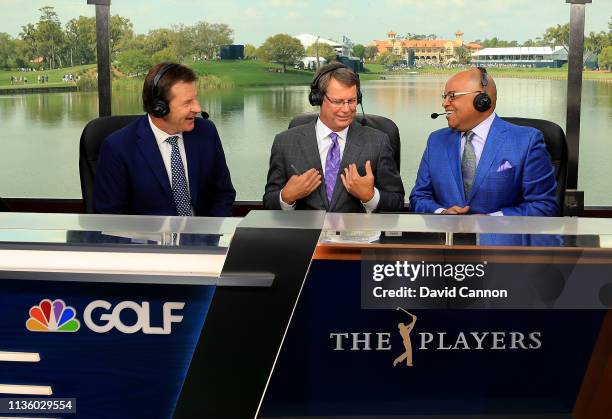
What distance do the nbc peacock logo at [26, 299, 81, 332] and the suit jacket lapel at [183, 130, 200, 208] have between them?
5.24 feet

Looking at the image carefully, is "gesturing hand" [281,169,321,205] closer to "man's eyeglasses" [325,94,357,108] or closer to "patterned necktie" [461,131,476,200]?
"man's eyeglasses" [325,94,357,108]

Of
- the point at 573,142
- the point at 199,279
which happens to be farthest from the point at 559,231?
the point at 573,142

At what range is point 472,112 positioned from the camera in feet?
9.16

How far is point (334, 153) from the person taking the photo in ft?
9.17

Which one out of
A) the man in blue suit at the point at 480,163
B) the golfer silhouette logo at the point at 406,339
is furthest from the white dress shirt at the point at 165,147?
the golfer silhouette logo at the point at 406,339

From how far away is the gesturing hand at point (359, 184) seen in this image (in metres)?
2.59

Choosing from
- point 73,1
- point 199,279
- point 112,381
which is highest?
point 73,1

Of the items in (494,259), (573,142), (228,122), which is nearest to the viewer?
(494,259)

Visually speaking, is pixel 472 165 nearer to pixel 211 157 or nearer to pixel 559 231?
pixel 211 157

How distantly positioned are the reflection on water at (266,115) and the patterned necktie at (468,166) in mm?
880

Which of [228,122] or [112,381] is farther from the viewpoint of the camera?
[228,122]

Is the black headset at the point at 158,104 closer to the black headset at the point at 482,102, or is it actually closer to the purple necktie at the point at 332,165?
the purple necktie at the point at 332,165

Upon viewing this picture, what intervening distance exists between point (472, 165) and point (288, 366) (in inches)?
72.4

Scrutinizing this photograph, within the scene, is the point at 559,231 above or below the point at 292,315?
above
